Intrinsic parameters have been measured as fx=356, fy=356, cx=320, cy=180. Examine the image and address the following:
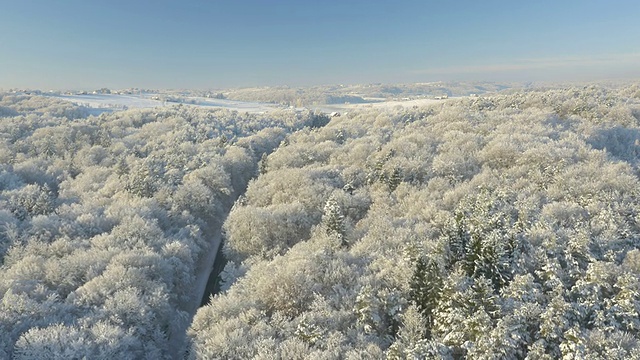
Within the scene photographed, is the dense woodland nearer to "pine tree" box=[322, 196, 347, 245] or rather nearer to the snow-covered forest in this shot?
the snow-covered forest

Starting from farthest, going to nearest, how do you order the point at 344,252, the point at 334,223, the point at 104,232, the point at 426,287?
the point at 104,232
the point at 334,223
the point at 344,252
the point at 426,287

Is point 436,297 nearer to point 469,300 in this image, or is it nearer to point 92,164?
point 469,300

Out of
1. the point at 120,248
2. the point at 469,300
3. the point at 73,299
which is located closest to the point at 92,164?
the point at 120,248

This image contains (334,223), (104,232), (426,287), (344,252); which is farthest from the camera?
(104,232)

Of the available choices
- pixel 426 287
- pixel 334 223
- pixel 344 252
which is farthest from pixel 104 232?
pixel 426 287

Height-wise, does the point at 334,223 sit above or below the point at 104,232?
above

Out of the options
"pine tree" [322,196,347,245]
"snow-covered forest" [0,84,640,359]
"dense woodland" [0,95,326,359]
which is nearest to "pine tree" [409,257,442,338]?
"snow-covered forest" [0,84,640,359]

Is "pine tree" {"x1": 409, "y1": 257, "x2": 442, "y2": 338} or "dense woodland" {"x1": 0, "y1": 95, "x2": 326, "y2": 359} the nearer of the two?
"pine tree" {"x1": 409, "y1": 257, "x2": 442, "y2": 338}

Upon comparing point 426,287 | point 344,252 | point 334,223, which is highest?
point 334,223

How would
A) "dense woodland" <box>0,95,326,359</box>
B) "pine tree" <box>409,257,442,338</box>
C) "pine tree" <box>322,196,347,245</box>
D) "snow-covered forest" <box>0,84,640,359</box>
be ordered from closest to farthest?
"snow-covered forest" <box>0,84,640,359</box> → "pine tree" <box>409,257,442,338</box> → "dense woodland" <box>0,95,326,359</box> → "pine tree" <box>322,196,347,245</box>

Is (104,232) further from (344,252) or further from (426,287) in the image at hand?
(426,287)
